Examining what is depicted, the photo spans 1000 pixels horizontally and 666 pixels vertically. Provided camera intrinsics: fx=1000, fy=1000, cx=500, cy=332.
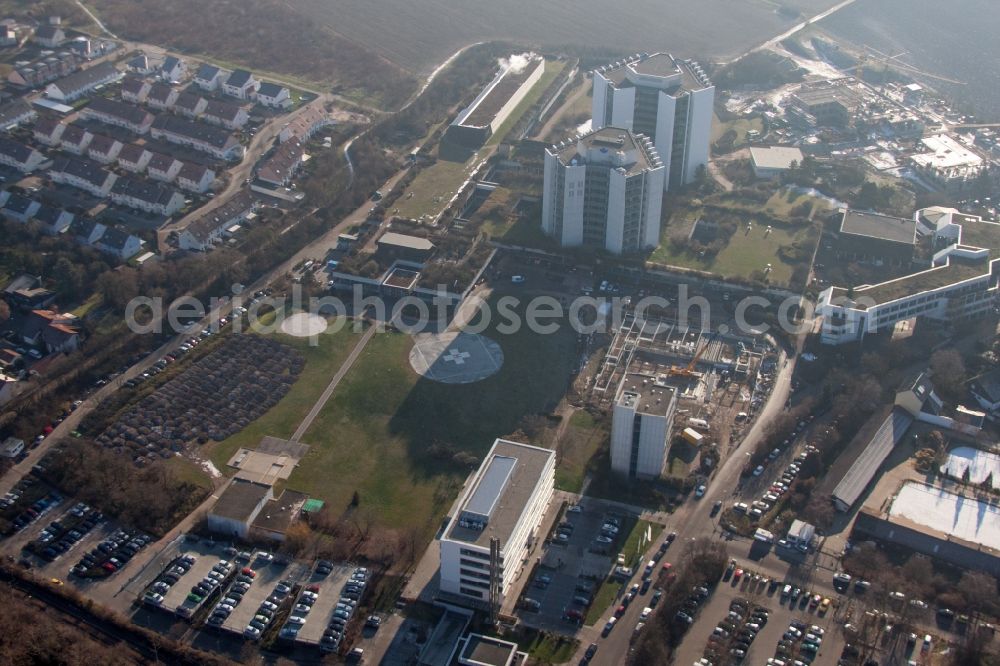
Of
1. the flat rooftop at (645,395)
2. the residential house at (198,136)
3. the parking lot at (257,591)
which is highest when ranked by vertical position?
the residential house at (198,136)

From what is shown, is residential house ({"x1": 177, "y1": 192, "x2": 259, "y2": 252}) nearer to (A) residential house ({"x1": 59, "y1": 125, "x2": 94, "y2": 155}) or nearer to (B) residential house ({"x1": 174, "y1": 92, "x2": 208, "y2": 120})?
(A) residential house ({"x1": 59, "y1": 125, "x2": 94, "y2": 155})


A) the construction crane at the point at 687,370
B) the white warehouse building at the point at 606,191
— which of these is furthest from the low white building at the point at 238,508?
the white warehouse building at the point at 606,191

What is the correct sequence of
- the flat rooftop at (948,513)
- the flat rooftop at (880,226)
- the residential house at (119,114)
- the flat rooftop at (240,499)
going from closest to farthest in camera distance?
the flat rooftop at (948,513)
the flat rooftop at (240,499)
the flat rooftop at (880,226)
the residential house at (119,114)

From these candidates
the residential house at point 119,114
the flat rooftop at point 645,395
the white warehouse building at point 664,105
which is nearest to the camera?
the flat rooftop at point 645,395

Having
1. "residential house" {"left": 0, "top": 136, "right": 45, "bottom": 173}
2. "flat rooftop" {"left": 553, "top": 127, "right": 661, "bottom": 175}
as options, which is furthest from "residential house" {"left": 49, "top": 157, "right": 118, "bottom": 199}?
"flat rooftop" {"left": 553, "top": 127, "right": 661, "bottom": 175}

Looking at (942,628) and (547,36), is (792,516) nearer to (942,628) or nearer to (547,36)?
(942,628)

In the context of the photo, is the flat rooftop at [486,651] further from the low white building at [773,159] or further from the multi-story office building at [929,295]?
the low white building at [773,159]

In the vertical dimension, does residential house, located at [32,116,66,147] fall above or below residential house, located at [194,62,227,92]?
below

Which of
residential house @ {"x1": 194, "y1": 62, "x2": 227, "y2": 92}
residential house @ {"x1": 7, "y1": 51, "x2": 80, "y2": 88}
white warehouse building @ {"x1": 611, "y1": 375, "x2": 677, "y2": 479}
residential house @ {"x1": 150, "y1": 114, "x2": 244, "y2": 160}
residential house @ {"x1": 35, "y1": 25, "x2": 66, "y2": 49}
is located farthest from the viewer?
residential house @ {"x1": 35, "y1": 25, "x2": 66, "y2": 49}
